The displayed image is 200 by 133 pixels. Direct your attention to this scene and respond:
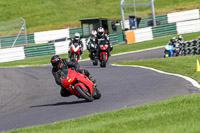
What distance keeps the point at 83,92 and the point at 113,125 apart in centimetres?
350

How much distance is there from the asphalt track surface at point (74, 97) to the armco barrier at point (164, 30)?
1686 cm

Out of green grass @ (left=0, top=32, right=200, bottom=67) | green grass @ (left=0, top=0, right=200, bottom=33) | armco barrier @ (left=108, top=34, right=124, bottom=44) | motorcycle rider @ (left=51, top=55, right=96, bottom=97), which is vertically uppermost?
green grass @ (left=0, top=0, right=200, bottom=33)

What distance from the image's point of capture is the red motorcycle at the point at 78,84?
9859 millimetres

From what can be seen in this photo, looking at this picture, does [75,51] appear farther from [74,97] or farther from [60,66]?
[60,66]

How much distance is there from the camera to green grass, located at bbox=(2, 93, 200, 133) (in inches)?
232

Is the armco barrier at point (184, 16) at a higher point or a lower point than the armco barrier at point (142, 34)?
higher

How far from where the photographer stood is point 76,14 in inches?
1999

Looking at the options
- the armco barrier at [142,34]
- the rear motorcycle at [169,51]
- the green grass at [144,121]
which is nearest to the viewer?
the green grass at [144,121]

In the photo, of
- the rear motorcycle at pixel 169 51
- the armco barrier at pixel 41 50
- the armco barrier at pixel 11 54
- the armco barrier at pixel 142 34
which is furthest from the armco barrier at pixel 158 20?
the rear motorcycle at pixel 169 51

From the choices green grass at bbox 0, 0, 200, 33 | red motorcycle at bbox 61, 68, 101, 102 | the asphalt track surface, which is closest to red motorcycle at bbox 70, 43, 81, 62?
the asphalt track surface

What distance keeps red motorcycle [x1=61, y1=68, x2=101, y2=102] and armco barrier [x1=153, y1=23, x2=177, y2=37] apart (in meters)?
23.7

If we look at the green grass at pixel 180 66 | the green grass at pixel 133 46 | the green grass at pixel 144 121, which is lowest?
the green grass at pixel 133 46

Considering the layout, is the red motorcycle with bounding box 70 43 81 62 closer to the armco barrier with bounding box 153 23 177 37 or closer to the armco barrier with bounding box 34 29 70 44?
the armco barrier with bounding box 153 23 177 37

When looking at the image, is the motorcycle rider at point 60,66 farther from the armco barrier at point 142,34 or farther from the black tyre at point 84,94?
the armco barrier at point 142,34
